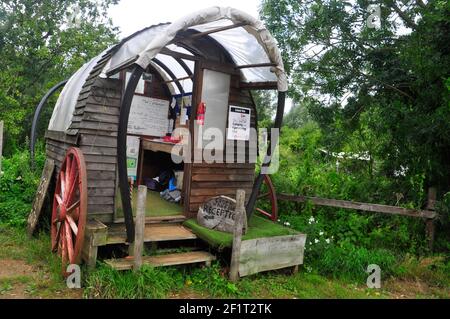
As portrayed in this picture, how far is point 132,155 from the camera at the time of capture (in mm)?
7500

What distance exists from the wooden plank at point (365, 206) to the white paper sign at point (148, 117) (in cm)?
284

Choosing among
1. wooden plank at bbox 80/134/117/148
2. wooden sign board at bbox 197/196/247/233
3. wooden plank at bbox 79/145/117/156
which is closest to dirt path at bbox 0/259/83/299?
wooden plank at bbox 79/145/117/156

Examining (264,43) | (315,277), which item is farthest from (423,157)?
(264,43)

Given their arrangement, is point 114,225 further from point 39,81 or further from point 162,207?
point 39,81

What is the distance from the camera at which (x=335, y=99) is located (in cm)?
703

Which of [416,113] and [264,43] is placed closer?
[264,43]

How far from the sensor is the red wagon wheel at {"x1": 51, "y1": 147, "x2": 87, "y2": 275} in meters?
4.23

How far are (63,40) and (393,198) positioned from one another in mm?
13436

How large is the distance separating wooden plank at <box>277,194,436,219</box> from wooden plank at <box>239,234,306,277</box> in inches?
52.7

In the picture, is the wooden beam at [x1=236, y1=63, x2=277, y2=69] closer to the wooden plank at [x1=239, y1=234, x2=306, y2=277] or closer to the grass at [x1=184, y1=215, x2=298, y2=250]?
the grass at [x1=184, y1=215, x2=298, y2=250]

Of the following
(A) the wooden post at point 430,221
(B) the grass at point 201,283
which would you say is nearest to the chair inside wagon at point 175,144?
(B) the grass at point 201,283

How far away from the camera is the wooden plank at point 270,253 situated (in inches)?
183

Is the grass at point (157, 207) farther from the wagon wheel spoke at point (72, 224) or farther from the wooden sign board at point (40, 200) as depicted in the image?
the wooden sign board at point (40, 200)

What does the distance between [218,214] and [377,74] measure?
12.7 ft
